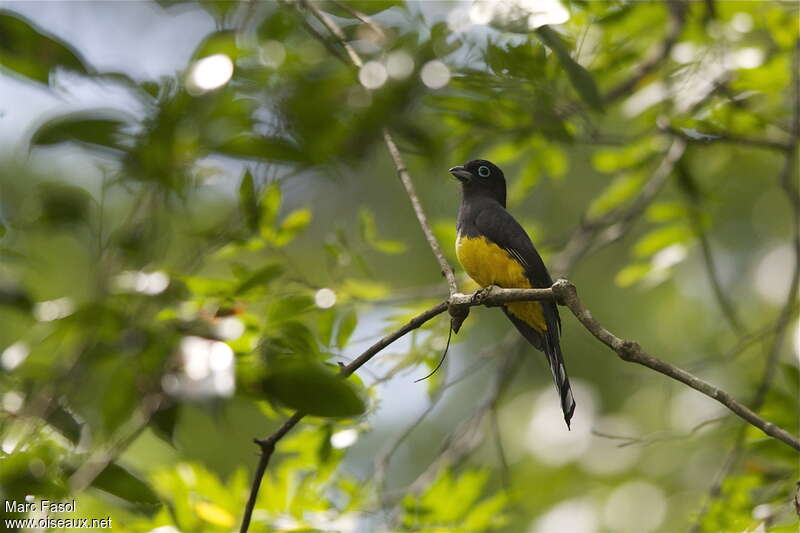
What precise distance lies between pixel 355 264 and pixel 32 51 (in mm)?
2985

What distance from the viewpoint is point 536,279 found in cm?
412

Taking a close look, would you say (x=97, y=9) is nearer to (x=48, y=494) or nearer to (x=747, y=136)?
(x=48, y=494)

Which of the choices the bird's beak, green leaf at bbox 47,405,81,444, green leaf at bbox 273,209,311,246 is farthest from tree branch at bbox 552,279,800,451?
the bird's beak

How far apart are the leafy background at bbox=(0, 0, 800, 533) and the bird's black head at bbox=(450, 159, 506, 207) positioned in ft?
0.30

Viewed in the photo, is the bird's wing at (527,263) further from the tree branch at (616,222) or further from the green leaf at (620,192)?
the green leaf at (620,192)

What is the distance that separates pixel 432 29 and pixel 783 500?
2502 millimetres

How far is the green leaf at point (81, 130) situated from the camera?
54.0 inches

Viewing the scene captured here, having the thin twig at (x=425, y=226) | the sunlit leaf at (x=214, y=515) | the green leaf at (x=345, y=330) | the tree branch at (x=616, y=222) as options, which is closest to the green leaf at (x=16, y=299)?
the thin twig at (x=425, y=226)

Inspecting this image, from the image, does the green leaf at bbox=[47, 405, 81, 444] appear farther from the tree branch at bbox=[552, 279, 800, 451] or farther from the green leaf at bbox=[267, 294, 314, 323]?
the tree branch at bbox=[552, 279, 800, 451]

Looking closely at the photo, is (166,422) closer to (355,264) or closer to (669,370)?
(669,370)

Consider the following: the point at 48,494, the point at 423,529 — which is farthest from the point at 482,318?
the point at 48,494

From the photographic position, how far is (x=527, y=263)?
414 cm

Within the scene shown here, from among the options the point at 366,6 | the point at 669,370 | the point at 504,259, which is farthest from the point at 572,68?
the point at 504,259

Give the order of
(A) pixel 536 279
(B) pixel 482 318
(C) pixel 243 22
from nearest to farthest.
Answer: (C) pixel 243 22, (A) pixel 536 279, (B) pixel 482 318
